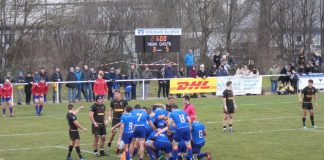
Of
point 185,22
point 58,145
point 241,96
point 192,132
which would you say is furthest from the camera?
point 185,22

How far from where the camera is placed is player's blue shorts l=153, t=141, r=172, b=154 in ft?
69.7

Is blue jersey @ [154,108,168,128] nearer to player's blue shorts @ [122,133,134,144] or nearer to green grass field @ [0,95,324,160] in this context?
player's blue shorts @ [122,133,134,144]

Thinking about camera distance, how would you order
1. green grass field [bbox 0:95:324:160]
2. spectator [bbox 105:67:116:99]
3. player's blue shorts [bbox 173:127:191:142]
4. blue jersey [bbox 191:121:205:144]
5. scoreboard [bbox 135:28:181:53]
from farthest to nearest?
scoreboard [bbox 135:28:181:53] < spectator [bbox 105:67:116:99] < green grass field [bbox 0:95:324:160] < blue jersey [bbox 191:121:205:144] < player's blue shorts [bbox 173:127:191:142]

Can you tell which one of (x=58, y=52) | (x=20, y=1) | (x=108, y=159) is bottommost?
(x=108, y=159)

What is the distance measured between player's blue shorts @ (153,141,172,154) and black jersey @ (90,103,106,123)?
247 centimetres

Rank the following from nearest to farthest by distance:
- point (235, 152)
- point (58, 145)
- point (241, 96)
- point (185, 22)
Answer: point (235, 152), point (58, 145), point (241, 96), point (185, 22)

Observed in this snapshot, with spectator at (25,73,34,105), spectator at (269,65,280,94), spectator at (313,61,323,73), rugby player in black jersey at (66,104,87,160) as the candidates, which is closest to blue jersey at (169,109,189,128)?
rugby player in black jersey at (66,104,87,160)

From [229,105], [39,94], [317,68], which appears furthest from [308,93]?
[317,68]

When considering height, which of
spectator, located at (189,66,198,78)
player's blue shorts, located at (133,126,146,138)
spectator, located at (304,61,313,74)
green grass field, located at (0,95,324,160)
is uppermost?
spectator, located at (304,61,313,74)

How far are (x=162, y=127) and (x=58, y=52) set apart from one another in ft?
109

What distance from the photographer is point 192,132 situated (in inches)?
838

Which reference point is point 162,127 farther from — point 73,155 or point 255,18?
point 255,18

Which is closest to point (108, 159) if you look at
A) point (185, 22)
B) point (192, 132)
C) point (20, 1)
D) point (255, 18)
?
point (192, 132)

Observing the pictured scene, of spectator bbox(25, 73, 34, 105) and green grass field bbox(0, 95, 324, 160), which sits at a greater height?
spectator bbox(25, 73, 34, 105)
